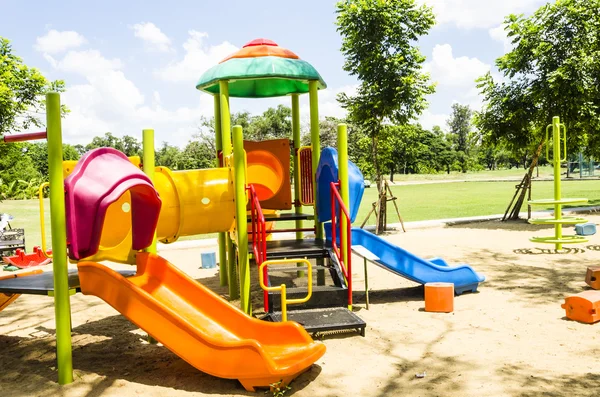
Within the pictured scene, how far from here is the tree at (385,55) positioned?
16062 mm

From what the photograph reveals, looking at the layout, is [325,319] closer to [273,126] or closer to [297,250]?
[297,250]

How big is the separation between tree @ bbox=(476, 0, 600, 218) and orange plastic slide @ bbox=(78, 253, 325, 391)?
13.6 meters

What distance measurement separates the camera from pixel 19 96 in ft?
61.0

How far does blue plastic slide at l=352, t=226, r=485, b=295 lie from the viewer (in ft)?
26.3

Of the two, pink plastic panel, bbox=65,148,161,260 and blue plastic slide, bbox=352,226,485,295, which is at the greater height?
pink plastic panel, bbox=65,148,161,260

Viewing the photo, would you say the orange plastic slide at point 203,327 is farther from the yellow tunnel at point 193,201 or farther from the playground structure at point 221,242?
the yellow tunnel at point 193,201

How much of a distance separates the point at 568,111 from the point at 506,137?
1.95 meters

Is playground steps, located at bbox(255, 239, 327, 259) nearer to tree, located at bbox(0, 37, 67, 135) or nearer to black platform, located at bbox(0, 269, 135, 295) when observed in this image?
black platform, located at bbox(0, 269, 135, 295)

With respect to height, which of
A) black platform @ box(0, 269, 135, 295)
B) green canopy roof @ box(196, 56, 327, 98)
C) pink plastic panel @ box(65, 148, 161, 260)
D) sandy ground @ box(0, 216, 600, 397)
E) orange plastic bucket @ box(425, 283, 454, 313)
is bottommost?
sandy ground @ box(0, 216, 600, 397)

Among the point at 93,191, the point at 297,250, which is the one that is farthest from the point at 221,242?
the point at 93,191

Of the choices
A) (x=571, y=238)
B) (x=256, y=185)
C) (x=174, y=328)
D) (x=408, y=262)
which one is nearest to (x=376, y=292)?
(x=408, y=262)

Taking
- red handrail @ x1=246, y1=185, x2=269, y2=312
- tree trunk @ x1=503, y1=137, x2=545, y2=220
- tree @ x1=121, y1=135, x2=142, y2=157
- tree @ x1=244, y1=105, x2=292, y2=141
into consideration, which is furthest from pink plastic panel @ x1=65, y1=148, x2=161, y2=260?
tree @ x1=121, y1=135, x2=142, y2=157

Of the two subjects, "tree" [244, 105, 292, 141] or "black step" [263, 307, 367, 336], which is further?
"tree" [244, 105, 292, 141]

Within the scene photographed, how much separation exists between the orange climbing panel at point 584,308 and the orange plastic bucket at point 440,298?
138 cm
